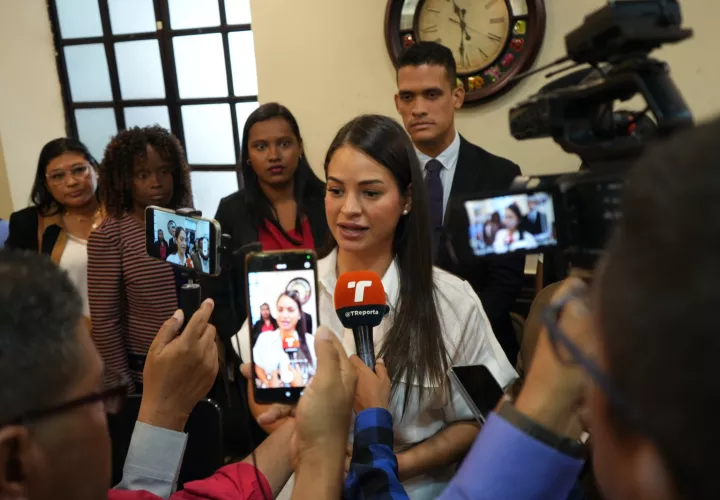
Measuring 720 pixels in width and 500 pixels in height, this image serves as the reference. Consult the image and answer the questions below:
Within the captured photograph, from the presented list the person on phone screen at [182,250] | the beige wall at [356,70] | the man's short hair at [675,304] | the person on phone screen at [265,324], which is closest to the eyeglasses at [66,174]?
the beige wall at [356,70]

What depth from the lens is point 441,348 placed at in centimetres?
129

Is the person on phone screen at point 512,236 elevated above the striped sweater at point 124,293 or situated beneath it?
elevated above

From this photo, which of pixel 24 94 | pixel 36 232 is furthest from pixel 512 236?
pixel 24 94

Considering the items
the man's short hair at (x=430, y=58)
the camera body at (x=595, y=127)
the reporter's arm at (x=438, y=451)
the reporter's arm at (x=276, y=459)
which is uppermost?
the man's short hair at (x=430, y=58)

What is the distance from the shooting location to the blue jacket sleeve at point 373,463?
782mm

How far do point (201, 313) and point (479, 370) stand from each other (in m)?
0.52

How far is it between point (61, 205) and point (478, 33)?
1992 mm

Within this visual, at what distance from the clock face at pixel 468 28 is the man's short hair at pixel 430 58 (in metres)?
0.47

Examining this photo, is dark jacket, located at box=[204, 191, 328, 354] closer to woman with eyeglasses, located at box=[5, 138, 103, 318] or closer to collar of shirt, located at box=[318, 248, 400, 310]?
collar of shirt, located at box=[318, 248, 400, 310]

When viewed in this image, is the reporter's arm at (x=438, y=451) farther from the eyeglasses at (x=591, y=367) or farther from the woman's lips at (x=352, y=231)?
the eyeglasses at (x=591, y=367)

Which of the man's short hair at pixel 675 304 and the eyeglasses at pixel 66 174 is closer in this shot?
the man's short hair at pixel 675 304

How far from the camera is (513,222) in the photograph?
28.3 inches

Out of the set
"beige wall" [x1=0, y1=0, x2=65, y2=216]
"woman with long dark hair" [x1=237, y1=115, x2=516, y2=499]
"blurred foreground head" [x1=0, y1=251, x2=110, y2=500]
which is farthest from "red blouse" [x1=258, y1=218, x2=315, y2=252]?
"beige wall" [x1=0, y1=0, x2=65, y2=216]

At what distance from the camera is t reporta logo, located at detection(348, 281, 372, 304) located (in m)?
1.05
